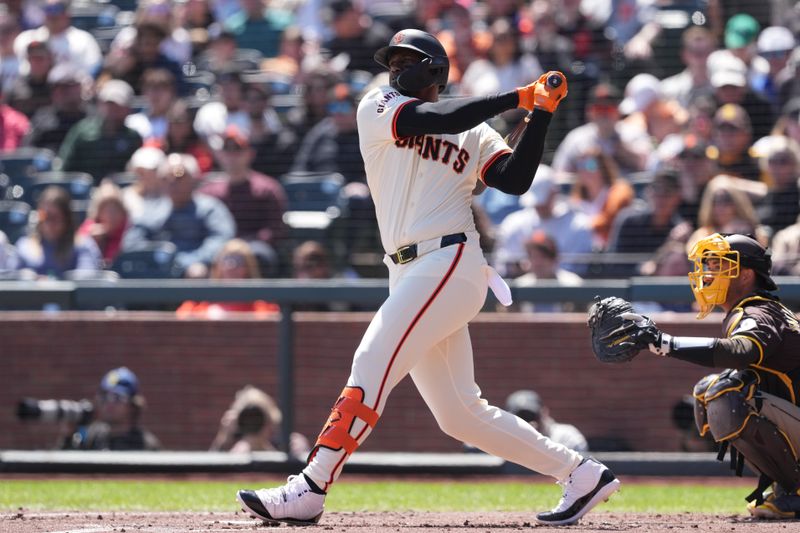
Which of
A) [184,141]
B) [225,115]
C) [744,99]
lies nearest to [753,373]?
[744,99]

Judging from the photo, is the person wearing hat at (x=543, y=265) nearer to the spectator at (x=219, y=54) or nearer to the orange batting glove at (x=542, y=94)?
the orange batting glove at (x=542, y=94)

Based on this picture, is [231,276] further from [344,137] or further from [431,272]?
[431,272]

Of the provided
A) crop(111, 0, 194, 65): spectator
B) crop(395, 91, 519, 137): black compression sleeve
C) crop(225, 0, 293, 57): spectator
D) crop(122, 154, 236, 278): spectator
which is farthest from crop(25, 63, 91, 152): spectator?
crop(395, 91, 519, 137): black compression sleeve

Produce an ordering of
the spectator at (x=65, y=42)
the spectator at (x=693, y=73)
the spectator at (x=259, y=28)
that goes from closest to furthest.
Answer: the spectator at (x=693, y=73)
the spectator at (x=65, y=42)
the spectator at (x=259, y=28)

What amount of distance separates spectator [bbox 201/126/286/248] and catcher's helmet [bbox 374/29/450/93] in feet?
16.7

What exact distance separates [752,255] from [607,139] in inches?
194

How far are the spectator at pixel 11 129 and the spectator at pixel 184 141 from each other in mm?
1678

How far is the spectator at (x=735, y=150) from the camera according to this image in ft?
28.5

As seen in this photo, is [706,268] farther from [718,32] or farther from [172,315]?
[718,32]

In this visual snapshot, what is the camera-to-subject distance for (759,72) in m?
9.59

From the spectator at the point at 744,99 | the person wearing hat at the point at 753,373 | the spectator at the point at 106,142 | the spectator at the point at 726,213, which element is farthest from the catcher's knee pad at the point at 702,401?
the spectator at the point at 106,142

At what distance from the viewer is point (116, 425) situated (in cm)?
767

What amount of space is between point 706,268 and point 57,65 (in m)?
8.62

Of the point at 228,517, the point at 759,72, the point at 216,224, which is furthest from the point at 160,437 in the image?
the point at 759,72
